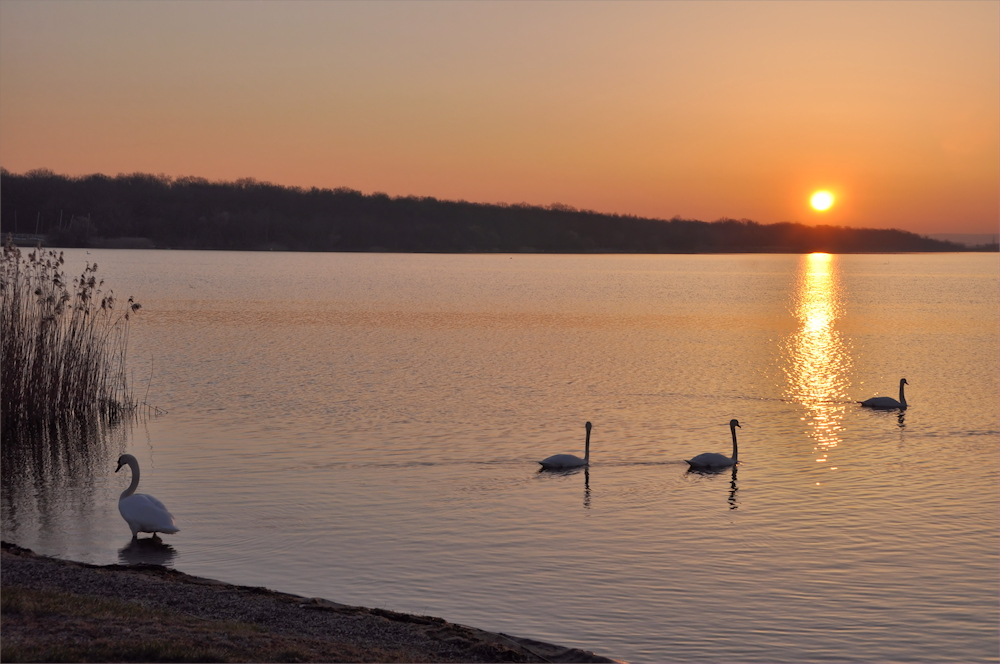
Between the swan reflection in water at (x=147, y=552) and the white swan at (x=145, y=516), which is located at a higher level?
the white swan at (x=145, y=516)

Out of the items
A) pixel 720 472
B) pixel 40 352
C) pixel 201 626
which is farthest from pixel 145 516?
pixel 720 472

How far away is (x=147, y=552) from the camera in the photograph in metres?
12.8

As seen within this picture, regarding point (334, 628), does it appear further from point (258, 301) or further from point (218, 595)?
point (258, 301)

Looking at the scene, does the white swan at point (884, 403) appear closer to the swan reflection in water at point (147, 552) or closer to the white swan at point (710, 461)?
the white swan at point (710, 461)

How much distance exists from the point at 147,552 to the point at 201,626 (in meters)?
4.73

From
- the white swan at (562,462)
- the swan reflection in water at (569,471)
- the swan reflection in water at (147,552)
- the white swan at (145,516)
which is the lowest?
the swan reflection in water at (147,552)

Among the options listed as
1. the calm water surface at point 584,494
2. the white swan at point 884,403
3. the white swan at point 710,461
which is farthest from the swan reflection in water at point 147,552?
the white swan at point 884,403

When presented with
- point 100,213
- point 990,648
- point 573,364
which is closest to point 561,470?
point 990,648

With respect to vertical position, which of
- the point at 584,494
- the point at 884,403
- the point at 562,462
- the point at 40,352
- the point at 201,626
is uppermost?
the point at 40,352

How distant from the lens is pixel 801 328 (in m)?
54.3

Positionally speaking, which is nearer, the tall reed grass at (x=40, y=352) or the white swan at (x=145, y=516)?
the white swan at (x=145, y=516)

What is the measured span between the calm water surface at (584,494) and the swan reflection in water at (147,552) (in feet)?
0.17

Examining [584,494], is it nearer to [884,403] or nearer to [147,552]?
[147,552]

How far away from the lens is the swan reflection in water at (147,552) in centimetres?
1242
